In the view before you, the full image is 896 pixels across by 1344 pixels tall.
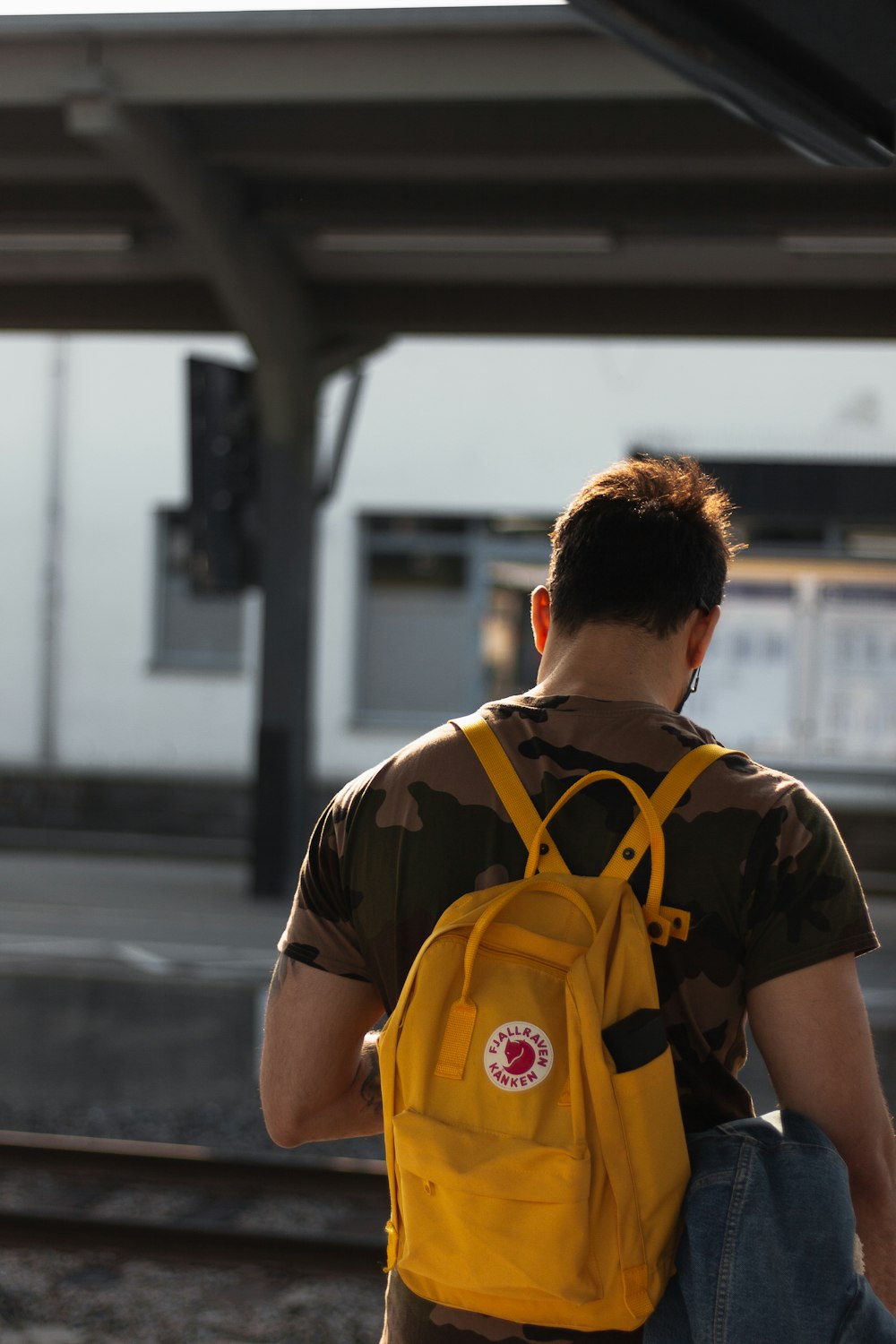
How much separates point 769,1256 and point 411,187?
8.40 metres

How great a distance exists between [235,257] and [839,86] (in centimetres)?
745

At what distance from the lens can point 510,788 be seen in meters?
1.56

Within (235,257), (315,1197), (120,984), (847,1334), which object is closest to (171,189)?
(235,257)

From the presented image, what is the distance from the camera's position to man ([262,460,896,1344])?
1489 millimetres

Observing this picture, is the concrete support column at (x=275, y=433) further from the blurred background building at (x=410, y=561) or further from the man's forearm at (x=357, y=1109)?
the man's forearm at (x=357, y=1109)

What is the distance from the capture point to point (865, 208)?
8.37 metres

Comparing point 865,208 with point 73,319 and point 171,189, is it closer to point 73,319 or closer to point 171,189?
point 171,189

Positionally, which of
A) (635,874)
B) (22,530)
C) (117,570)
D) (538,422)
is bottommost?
(635,874)

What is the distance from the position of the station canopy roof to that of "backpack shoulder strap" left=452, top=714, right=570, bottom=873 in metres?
5.63

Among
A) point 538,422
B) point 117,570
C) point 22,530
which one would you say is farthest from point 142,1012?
point 22,530

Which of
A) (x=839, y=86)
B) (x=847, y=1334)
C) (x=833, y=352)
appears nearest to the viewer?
(x=847, y=1334)

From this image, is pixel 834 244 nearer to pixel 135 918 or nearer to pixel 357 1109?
pixel 135 918

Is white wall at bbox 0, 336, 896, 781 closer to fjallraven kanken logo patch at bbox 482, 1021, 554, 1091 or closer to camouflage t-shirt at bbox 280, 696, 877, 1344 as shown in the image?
camouflage t-shirt at bbox 280, 696, 877, 1344

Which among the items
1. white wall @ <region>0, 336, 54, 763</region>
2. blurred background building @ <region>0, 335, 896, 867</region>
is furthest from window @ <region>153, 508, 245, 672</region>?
white wall @ <region>0, 336, 54, 763</region>
